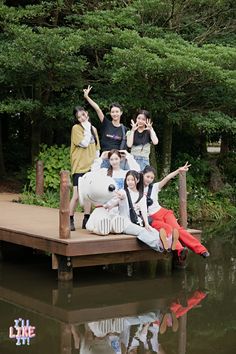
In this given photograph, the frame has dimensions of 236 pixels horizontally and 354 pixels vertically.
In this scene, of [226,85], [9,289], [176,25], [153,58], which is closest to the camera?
[9,289]

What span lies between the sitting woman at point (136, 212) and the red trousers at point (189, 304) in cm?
73

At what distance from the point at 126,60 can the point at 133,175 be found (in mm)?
4828

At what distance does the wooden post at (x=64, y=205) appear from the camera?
310 inches

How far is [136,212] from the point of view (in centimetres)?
835

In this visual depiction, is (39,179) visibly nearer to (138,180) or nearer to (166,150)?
(166,150)

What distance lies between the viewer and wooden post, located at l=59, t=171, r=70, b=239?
7.88 metres

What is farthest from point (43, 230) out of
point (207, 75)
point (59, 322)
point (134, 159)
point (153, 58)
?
point (207, 75)

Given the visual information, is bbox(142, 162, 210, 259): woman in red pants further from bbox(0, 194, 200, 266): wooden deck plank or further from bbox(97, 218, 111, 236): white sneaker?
bbox(97, 218, 111, 236): white sneaker

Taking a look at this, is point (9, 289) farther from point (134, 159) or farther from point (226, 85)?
point (226, 85)

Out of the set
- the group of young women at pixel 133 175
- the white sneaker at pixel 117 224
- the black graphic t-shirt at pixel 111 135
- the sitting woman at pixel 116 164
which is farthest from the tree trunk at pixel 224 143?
the white sneaker at pixel 117 224

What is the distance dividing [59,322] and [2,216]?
13.4 ft

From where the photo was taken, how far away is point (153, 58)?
1222cm

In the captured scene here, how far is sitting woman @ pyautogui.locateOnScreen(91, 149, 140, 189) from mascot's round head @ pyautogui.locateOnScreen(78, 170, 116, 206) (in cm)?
20

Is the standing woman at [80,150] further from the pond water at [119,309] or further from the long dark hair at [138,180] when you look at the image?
the pond water at [119,309]
